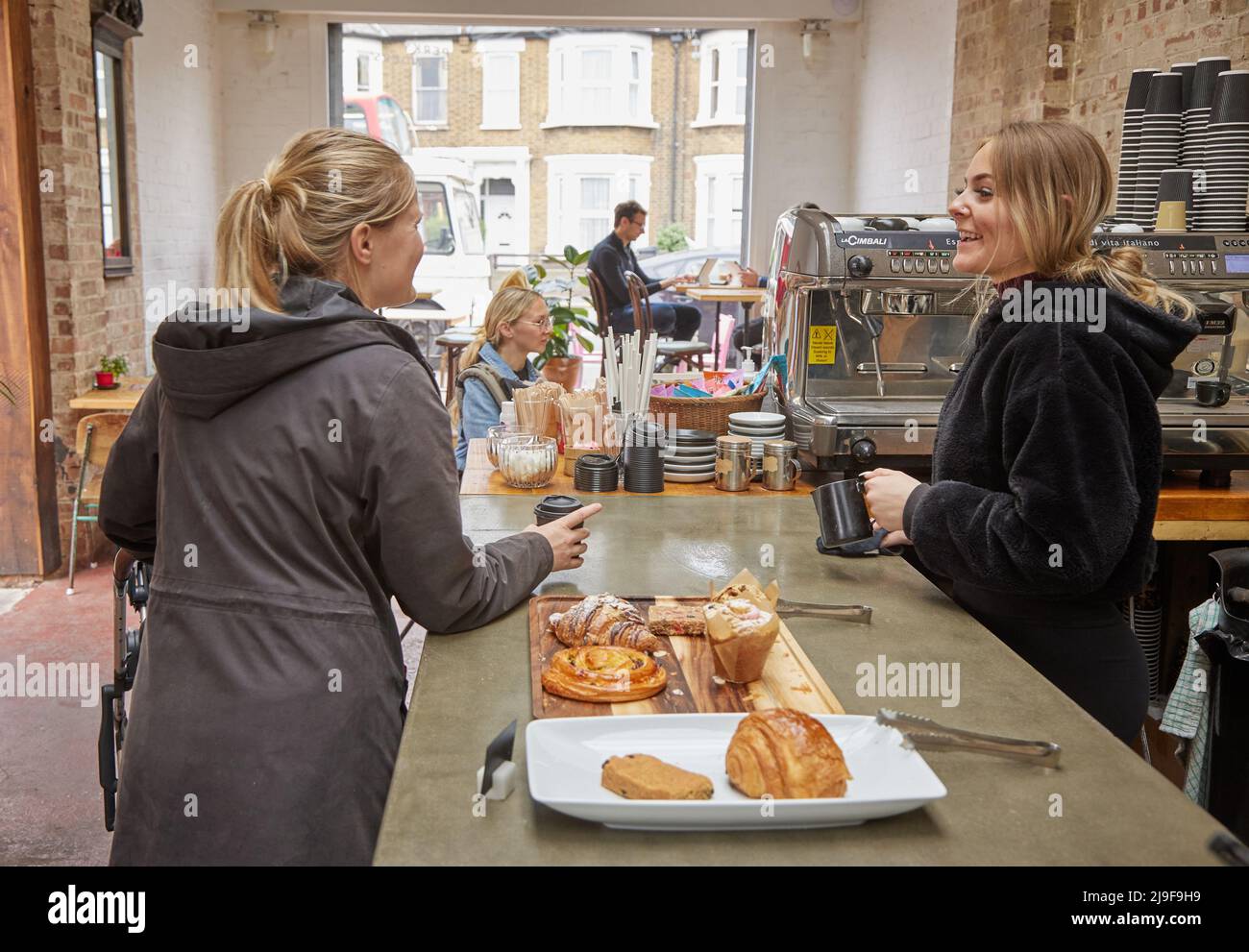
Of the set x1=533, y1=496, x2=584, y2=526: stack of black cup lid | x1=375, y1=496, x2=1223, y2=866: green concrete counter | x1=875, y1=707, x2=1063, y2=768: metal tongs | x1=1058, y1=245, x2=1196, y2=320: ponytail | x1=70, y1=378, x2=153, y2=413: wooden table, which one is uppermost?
x1=1058, y1=245, x2=1196, y2=320: ponytail

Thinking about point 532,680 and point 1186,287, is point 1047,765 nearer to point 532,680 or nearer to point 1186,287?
point 532,680

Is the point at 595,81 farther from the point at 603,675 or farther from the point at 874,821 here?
the point at 874,821

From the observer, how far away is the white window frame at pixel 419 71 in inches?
780

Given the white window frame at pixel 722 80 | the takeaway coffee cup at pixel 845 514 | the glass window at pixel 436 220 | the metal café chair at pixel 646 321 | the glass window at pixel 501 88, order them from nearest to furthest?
the takeaway coffee cup at pixel 845 514 < the metal café chair at pixel 646 321 < the glass window at pixel 436 220 < the white window frame at pixel 722 80 < the glass window at pixel 501 88

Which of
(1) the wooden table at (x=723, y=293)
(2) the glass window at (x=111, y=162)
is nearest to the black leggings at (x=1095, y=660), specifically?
(2) the glass window at (x=111, y=162)

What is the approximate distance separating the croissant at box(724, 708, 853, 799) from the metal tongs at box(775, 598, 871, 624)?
63cm

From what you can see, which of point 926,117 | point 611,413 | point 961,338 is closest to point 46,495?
point 611,413

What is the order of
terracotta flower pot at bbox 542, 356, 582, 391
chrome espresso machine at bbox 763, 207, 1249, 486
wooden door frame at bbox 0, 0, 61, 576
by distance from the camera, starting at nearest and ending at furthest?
chrome espresso machine at bbox 763, 207, 1249, 486 < wooden door frame at bbox 0, 0, 61, 576 < terracotta flower pot at bbox 542, 356, 582, 391

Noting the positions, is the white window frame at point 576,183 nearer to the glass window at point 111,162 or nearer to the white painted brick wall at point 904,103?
the white painted brick wall at point 904,103

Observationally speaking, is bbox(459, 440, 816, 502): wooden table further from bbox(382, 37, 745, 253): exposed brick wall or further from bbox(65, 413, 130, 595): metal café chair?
bbox(382, 37, 745, 253): exposed brick wall

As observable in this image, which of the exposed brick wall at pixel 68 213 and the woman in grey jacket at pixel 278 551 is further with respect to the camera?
the exposed brick wall at pixel 68 213

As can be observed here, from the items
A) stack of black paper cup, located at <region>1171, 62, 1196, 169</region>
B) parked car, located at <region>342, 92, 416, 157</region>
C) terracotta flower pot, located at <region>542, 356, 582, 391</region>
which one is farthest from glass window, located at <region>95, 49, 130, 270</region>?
parked car, located at <region>342, 92, 416, 157</region>

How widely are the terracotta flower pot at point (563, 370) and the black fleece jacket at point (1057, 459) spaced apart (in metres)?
4.87

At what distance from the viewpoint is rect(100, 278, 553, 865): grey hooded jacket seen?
1.50 metres
